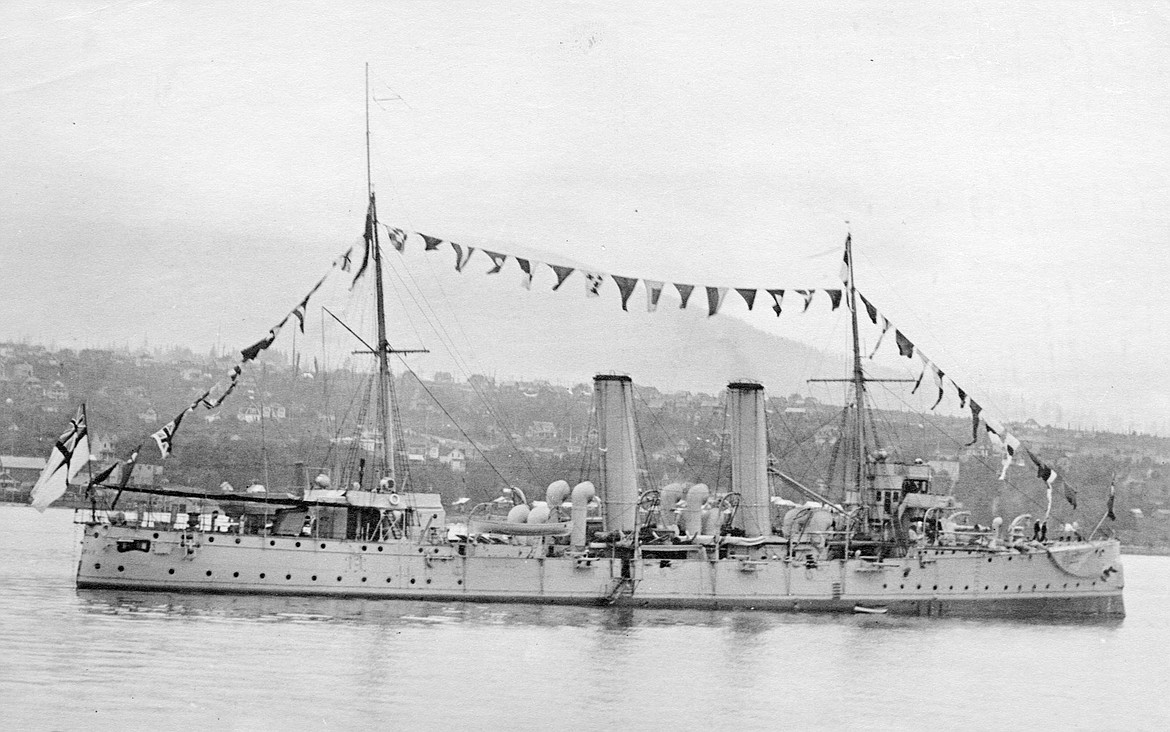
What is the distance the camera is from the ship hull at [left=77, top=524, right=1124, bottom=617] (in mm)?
35594

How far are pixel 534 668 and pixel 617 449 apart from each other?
14.2 metres

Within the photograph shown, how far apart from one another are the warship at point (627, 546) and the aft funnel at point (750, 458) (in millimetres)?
51

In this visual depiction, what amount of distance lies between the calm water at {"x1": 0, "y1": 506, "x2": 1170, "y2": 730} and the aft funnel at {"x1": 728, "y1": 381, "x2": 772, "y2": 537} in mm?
4333

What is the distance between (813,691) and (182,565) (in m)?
17.5

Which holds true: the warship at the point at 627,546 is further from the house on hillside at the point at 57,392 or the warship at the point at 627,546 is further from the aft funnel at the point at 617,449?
the house on hillside at the point at 57,392

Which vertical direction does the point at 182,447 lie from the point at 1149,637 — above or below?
above

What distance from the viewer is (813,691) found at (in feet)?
84.5

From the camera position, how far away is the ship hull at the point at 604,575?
1401 inches

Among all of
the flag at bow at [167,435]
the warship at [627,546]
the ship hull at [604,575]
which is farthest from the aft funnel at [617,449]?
the flag at bow at [167,435]

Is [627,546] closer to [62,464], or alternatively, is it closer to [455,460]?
[62,464]

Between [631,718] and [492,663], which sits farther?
[492,663]

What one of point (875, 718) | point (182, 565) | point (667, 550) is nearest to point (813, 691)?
point (875, 718)

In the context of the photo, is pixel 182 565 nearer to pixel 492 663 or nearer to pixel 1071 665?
pixel 492 663

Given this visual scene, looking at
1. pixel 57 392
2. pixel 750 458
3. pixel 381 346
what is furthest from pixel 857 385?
pixel 57 392
